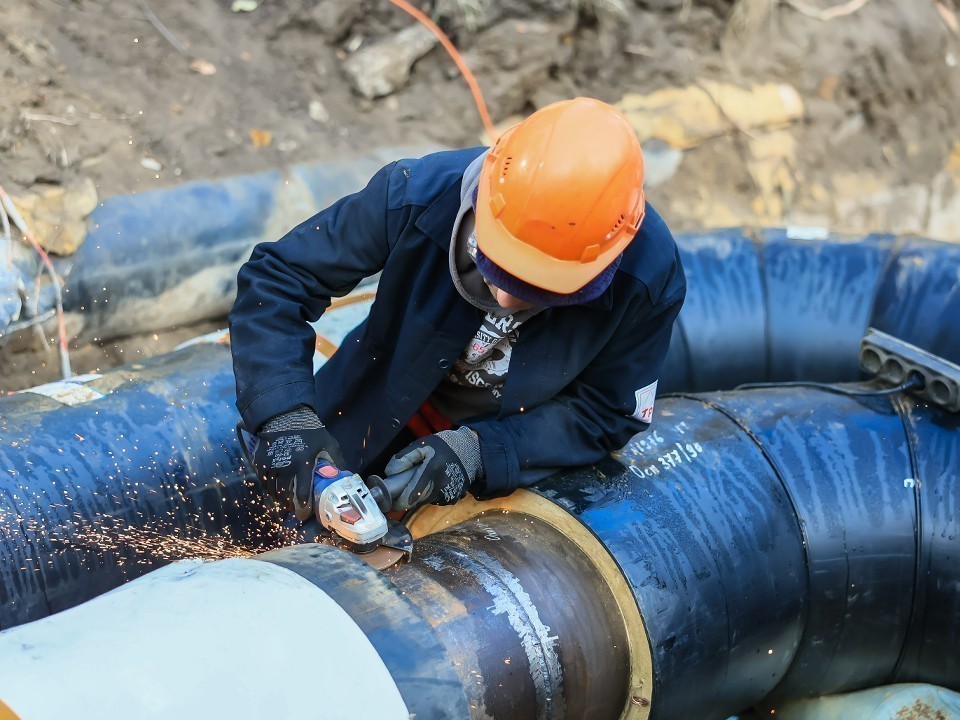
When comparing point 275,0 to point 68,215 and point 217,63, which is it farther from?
point 68,215

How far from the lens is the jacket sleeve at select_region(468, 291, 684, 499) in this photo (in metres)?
2.19

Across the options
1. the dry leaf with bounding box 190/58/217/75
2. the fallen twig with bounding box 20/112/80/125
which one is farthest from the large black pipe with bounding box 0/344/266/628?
the dry leaf with bounding box 190/58/217/75

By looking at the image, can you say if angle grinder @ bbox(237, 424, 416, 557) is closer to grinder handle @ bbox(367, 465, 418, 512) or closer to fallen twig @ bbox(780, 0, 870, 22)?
grinder handle @ bbox(367, 465, 418, 512)

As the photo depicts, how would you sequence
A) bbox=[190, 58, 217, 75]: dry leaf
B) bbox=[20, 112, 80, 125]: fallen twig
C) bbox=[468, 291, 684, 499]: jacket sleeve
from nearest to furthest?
1. bbox=[468, 291, 684, 499]: jacket sleeve
2. bbox=[20, 112, 80, 125]: fallen twig
3. bbox=[190, 58, 217, 75]: dry leaf

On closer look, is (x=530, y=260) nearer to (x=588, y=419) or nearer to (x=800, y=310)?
(x=588, y=419)

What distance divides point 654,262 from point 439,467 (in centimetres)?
60

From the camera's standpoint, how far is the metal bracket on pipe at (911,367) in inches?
100

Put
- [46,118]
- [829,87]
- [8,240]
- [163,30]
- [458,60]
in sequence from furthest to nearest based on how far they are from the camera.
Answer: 1. [829,87]
2. [458,60]
3. [163,30]
4. [46,118]
5. [8,240]

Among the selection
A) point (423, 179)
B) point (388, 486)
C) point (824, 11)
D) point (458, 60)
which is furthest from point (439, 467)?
point (824, 11)

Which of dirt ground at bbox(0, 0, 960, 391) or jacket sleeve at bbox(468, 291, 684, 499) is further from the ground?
dirt ground at bbox(0, 0, 960, 391)

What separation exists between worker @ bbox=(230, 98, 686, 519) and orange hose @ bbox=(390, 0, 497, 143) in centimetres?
262

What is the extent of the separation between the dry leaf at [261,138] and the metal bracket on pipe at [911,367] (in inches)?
96.6

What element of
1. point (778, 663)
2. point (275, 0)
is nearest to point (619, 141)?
point (778, 663)

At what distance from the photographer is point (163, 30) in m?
4.24
